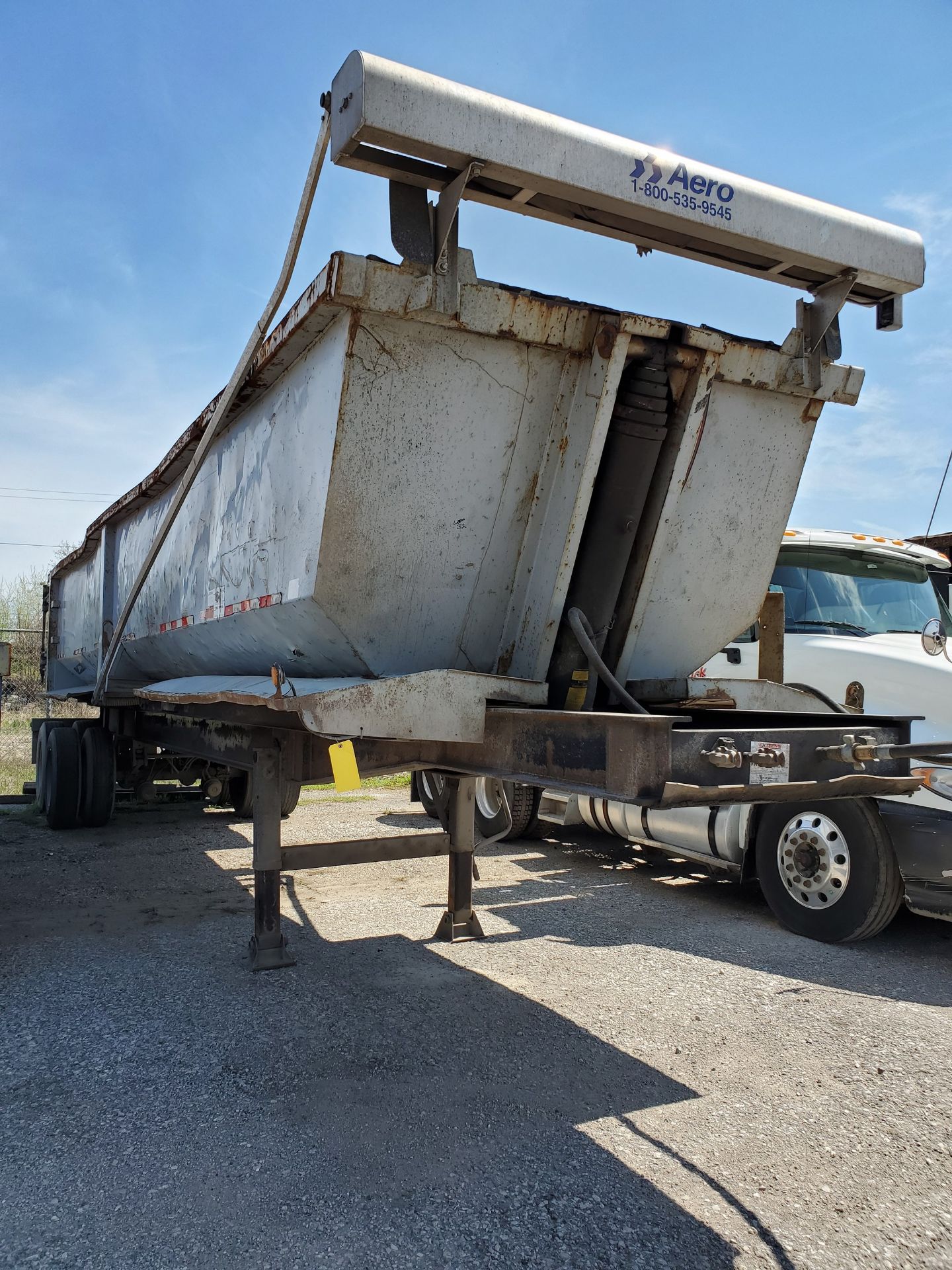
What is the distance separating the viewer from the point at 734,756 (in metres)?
2.63

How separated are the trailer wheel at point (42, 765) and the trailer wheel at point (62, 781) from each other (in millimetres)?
41

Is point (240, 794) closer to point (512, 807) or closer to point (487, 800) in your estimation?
point (487, 800)

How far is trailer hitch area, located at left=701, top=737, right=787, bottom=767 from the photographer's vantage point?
2.62 m

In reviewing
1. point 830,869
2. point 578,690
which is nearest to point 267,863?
point 578,690

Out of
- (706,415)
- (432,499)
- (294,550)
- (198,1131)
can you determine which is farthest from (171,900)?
(706,415)

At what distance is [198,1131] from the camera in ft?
10.6

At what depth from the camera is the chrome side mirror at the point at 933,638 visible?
4.98 metres

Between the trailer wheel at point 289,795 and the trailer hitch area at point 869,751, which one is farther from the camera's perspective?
the trailer wheel at point 289,795

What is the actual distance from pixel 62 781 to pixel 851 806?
7201 mm

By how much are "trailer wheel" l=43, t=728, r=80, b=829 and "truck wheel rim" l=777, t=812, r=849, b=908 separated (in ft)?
22.1

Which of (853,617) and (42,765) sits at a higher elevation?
(853,617)

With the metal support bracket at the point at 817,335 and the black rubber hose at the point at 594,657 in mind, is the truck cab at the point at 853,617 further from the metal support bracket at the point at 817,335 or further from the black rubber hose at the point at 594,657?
the black rubber hose at the point at 594,657

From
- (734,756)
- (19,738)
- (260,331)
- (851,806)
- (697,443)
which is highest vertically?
(260,331)

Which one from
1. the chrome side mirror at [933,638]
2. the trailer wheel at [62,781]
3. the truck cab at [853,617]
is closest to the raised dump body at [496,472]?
the chrome side mirror at [933,638]
